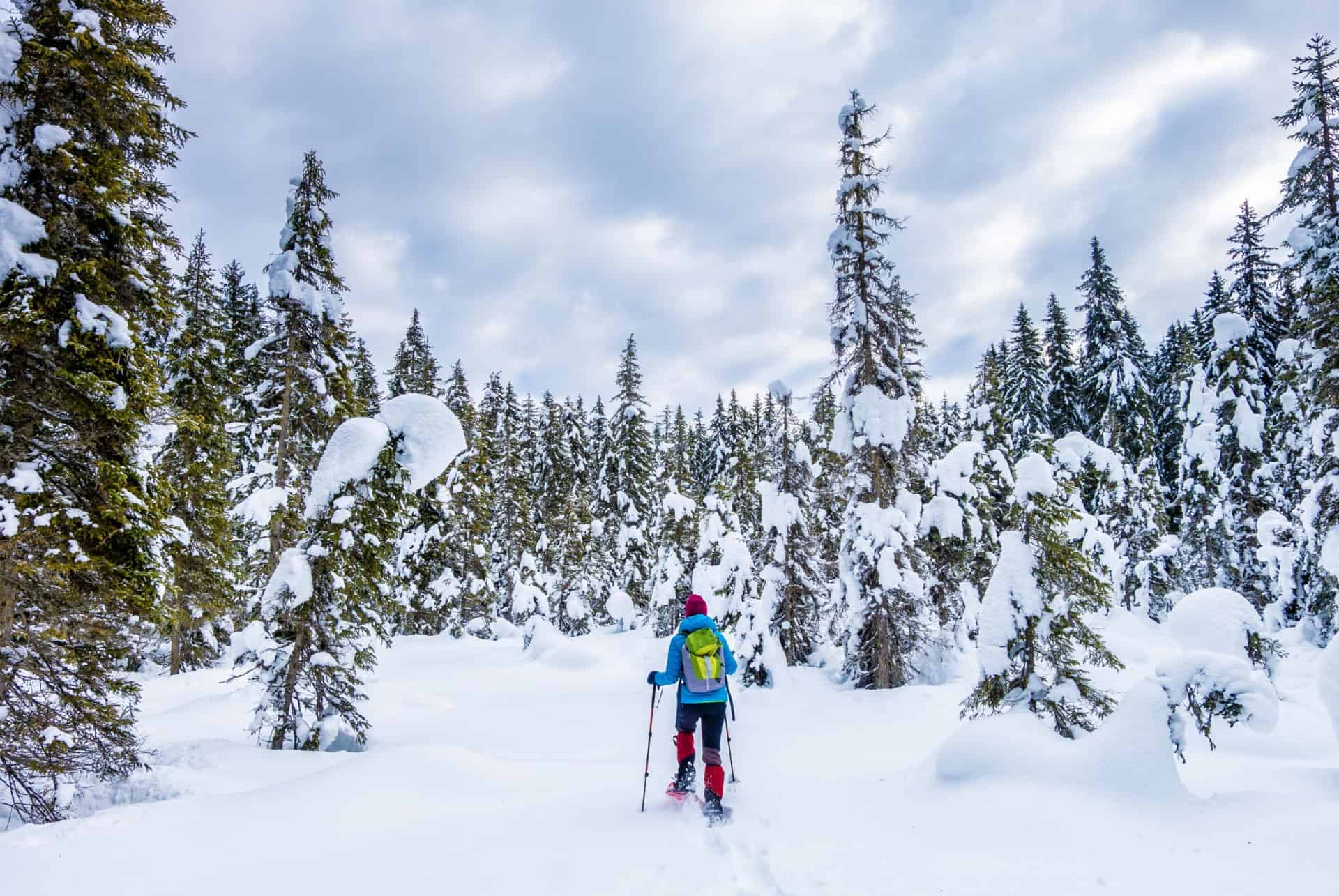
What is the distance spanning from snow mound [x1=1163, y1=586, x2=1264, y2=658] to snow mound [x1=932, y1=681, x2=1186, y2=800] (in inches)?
28.6

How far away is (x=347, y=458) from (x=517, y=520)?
24.6 meters

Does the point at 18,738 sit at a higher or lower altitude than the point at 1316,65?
lower

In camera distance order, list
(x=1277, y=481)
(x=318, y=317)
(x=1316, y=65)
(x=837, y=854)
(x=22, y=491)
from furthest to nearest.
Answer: (x=1277, y=481) → (x=318, y=317) → (x=1316, y=65) → (x=22, y=491) → (x=837, y=854)

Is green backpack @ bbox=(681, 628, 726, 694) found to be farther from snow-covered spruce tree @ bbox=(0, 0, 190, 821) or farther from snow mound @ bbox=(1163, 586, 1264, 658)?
snow-covered spruce tree @ bbox=(0, 0, 190, 821)

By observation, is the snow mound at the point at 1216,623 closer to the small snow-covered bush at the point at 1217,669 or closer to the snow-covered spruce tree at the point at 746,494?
the small snow-covered bush at the point at 1217,669

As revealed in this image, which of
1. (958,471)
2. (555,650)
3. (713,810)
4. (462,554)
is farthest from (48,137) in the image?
(462,554)

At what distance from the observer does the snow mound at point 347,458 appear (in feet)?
34.0

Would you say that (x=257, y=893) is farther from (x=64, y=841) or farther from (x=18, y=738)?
(x=18, y=738)

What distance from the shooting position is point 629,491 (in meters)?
35.3

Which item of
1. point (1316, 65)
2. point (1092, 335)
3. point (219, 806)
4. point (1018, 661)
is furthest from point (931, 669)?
point (1092, 335)

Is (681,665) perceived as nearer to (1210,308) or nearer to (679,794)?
(679,794)

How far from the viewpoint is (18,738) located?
6.73 m

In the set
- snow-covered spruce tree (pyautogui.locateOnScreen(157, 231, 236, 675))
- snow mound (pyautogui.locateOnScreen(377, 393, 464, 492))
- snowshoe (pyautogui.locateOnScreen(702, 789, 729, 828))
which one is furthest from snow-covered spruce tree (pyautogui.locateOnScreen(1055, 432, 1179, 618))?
snow-covered spruce tree (pyautogui.locateOnScreen(157, 231, 236, 675))

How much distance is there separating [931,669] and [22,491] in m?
19.0
